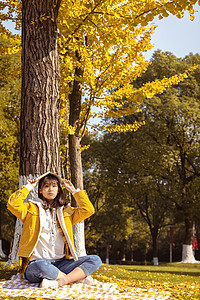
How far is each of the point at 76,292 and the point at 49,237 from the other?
2.46 ft

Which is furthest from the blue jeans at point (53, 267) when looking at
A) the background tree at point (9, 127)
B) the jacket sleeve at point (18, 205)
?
the background tree at point (9, 127)

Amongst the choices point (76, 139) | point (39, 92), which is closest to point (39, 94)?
point (39, 92)

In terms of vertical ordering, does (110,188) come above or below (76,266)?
above

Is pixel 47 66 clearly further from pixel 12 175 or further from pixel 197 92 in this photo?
pixel 197 92

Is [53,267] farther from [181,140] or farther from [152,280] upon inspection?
[181,140]

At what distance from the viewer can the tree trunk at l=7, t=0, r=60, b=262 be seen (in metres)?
5.42

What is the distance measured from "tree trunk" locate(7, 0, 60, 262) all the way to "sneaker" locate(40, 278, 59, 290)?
1824mm

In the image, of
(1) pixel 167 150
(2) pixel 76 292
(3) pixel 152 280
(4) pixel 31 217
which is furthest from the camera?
(1) pixel 167 150

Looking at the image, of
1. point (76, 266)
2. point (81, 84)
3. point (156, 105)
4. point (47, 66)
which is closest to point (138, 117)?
point (156, 105)

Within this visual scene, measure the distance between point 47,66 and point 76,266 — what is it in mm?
3223

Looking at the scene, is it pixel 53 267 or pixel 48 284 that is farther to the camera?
pixel 53 267

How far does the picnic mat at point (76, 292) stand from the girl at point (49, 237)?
105 mm

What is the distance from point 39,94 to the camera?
5555 mm

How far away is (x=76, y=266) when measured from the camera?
4391mm
